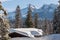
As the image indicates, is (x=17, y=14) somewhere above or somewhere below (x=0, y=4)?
below

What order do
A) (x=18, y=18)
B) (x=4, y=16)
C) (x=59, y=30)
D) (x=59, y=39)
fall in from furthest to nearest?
(x=18, y=18), (x=59, y=30), (x=59, y=39), (x=4, y=16)

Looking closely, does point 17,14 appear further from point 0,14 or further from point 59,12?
point 0,14

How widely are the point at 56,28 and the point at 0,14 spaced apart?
4300 centimetres

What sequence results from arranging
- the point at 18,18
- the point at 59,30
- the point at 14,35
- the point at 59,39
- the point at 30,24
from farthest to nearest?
the point at 18,18 → the point at 30,24 → the point at 59,30 → the point at 14,35 → the point at 59,39

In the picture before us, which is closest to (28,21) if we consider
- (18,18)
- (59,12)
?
(18,18)

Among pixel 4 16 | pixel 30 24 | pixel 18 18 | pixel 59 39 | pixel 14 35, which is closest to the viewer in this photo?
pixel 4 16

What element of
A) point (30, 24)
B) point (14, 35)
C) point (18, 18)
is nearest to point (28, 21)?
point (30, 24)

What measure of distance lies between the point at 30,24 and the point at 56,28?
29936mm

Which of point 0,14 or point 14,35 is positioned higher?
point 0,14

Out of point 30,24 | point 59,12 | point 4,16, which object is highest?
point 4,16

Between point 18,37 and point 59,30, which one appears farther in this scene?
point 59,30

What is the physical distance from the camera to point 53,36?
31.7 meters

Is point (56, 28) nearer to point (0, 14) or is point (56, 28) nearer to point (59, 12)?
point (59, 12)

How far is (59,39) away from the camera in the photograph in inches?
1235
